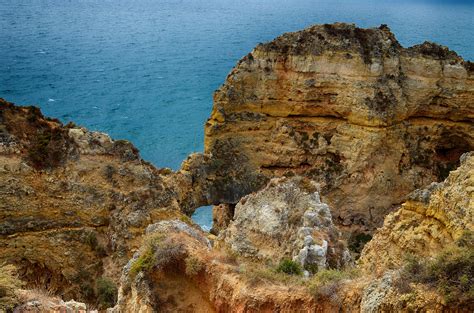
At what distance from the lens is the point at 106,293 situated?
20.2m

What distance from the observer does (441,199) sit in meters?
16.0

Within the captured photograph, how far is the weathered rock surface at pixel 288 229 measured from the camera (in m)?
16.5

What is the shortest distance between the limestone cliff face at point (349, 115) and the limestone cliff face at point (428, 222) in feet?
44.1

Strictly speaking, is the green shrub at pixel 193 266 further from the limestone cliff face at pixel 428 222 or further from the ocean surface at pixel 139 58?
the ocean surface at pixel 139 58

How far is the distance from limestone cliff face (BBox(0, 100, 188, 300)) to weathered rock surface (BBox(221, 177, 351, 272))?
19.3ft

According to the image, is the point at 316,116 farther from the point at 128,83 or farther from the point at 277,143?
the point at 128,83

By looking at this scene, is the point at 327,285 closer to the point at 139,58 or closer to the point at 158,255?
A: the point at 158,255

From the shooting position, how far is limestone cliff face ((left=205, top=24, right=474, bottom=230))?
3111cm

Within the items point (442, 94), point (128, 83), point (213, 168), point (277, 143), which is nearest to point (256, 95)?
point (277, 143)

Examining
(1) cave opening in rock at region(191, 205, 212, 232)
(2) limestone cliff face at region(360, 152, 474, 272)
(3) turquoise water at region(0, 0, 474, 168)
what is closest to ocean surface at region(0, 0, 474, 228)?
(3) turquoise water at region(0, 0, 474, 168)

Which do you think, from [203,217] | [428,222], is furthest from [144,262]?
[203,217]

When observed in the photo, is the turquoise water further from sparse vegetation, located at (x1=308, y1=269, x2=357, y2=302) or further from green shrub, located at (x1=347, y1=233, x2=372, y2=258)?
sparse vegetation, located at (x1=308, y1=269, x2=357, y2=302)

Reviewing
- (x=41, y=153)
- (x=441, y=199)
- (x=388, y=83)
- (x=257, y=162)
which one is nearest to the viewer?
(x=441, y=199)

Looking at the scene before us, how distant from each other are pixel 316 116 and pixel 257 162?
5.24 meters
